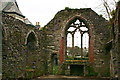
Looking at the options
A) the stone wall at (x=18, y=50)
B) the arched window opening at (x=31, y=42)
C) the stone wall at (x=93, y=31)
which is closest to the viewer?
the stone wall at (x=18, y=50)

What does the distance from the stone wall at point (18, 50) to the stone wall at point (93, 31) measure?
1.82 m

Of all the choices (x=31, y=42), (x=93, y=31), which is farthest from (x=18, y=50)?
(x=93, y=31)

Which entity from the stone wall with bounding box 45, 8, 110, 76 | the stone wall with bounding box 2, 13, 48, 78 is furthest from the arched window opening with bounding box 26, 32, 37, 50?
the stone wall with bounding box 45, 8, 110, 76

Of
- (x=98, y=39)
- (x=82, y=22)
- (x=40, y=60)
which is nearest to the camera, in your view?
(x=40, y=60)

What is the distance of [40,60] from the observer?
14172 mm

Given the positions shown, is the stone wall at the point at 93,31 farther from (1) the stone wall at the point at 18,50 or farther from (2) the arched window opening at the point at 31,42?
(2) the arched window opening at the point at 31,42

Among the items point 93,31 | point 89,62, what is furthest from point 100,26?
point 89,62

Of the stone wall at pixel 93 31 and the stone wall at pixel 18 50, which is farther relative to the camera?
the stone wall at pixel 93 31

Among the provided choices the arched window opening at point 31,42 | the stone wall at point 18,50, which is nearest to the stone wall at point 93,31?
the stone wall at point 18,50

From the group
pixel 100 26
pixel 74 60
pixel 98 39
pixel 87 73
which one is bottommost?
pixel 87 73

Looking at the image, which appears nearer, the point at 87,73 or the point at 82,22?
the point at 87,73

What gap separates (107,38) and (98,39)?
68 centimetres

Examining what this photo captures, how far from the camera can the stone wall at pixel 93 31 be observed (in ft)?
48.7

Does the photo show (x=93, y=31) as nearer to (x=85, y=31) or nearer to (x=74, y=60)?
(x=85, y=31)
